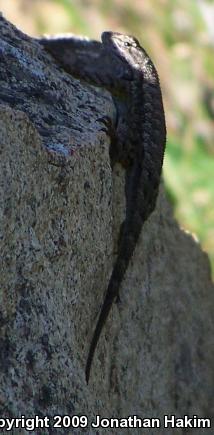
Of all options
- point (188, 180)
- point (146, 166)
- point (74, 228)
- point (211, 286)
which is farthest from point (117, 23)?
point (74, 228)

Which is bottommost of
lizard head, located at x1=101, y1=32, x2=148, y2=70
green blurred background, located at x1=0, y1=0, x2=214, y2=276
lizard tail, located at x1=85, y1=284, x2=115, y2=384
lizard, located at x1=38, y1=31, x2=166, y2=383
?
lizard tail, located at x1=85, y1=284, x2=115, y2=384

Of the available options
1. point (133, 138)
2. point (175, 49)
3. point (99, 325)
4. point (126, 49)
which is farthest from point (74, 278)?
point (175, 49)

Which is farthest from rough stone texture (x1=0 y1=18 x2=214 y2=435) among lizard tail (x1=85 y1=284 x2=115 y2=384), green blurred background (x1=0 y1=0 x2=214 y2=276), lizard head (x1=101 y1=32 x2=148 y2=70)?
green blurred background (x1=0 y1=0 x2=214 y2=276)

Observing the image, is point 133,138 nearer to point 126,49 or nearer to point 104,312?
point 126,49

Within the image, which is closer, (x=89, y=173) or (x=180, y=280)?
(x=89, y=173)

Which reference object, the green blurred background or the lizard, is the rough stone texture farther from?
the green blurred background

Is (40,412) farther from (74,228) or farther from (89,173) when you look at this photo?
(89,173)
